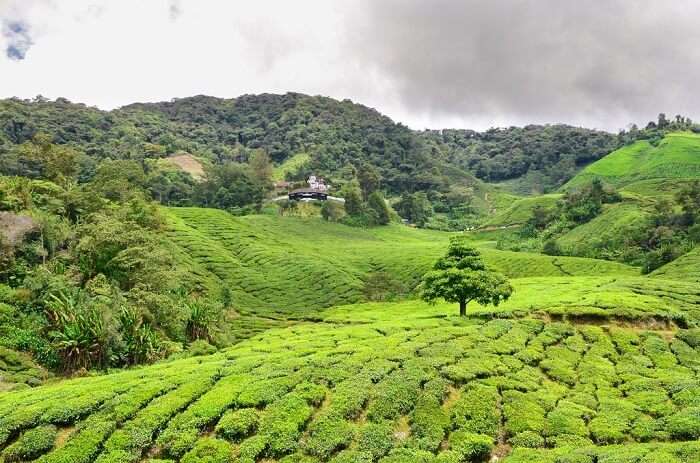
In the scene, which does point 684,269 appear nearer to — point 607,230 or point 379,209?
point 607,230

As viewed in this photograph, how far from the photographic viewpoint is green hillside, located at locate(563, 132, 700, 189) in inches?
6107

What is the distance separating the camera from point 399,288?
72375 millimetres

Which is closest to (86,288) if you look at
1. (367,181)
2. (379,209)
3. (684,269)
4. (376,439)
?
(376,439)

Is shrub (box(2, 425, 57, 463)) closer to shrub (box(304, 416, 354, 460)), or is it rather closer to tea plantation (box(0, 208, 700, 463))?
tea plantation (box(0, 208, 700, 463))

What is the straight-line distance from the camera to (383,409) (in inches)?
817

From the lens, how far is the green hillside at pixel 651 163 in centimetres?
15512

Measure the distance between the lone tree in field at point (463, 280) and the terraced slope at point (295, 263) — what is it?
3173 cm

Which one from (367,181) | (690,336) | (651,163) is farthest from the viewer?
(651,163)

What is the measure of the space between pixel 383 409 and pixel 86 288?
104ft

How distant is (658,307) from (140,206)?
59.7m

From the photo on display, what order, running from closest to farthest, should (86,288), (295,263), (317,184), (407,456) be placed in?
(407,456) → (86,288) → (295,263) → (317,184)

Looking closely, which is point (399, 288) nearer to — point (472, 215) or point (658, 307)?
point (658, 307)

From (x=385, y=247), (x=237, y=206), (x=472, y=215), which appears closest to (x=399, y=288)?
(x=385, y=247)

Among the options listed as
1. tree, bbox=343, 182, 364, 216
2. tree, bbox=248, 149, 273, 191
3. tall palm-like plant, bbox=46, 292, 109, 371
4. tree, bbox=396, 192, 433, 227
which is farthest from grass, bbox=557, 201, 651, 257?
tall palm-like plant, bbox=46, 292, 109, 371
